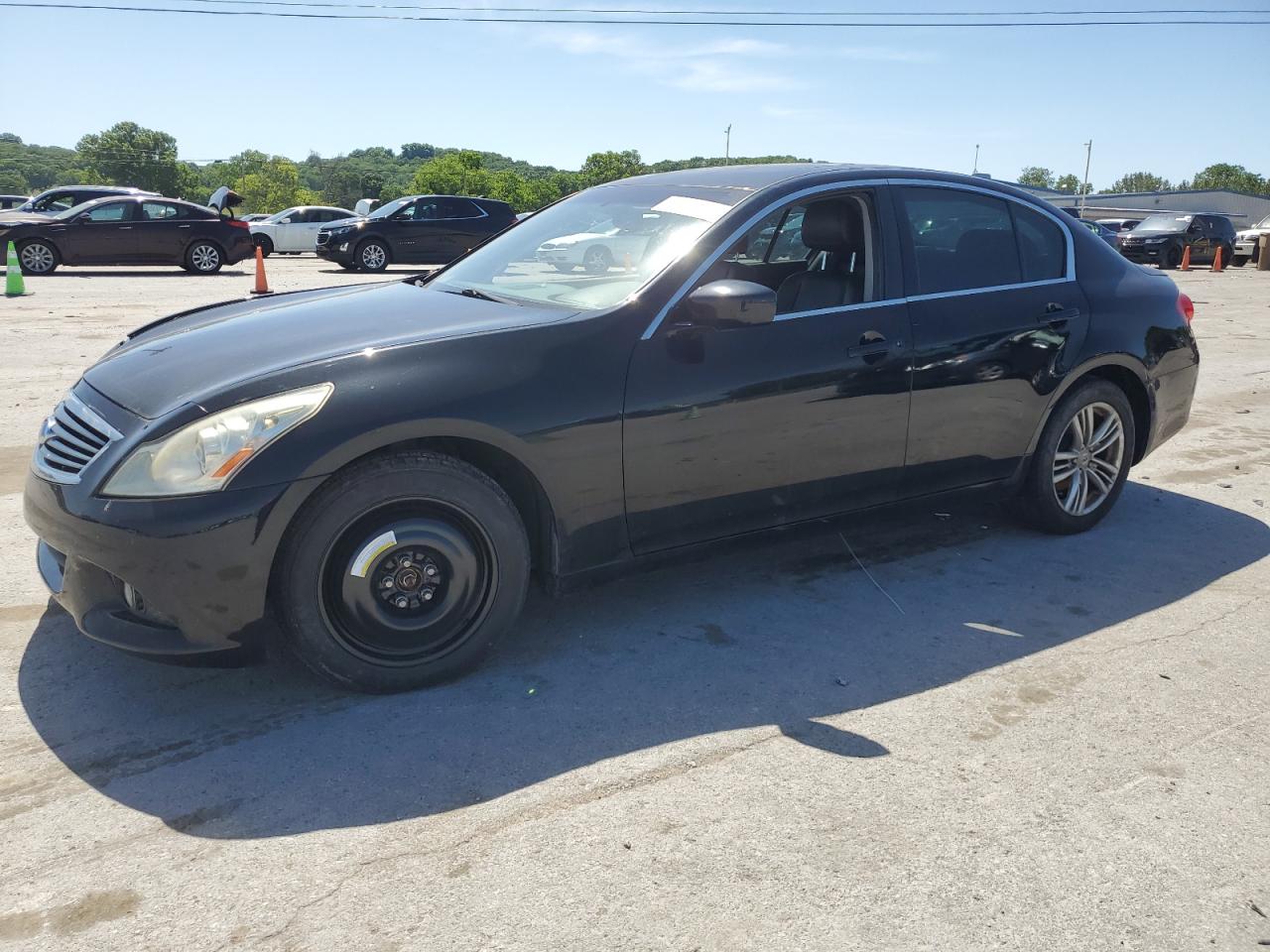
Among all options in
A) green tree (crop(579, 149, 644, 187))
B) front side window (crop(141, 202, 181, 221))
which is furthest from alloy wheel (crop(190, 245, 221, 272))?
green tree (crop(579, 149, 644, 187))

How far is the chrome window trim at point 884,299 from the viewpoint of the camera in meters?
3.78

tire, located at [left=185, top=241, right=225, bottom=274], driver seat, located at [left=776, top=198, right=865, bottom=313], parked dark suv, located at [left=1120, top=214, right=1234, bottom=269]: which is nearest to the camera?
driver seat, located at [left=776, top=198, right=865, bottom=313]

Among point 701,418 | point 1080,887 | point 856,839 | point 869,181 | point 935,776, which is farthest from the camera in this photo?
point 869,181

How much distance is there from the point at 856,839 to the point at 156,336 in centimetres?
306

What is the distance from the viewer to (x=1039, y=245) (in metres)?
4.89

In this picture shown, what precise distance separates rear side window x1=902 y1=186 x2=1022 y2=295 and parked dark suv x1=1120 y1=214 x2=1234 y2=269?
27.3 meters

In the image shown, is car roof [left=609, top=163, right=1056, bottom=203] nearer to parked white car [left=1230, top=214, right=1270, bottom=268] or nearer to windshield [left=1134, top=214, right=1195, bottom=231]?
windshield [left=1134, top=214, right=1195, bottom=231]

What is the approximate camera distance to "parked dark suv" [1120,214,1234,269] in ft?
95.7

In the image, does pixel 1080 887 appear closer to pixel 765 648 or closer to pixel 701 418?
pixel 765 648

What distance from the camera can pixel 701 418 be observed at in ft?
12.3

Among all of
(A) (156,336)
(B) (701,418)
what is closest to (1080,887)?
(B) (701,418)

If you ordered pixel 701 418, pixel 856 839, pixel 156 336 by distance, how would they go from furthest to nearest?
pixel 156 336 → pixel 701 418 → pixel 856 839

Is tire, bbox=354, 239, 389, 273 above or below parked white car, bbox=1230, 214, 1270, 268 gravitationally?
below

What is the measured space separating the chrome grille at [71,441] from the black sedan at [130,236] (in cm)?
1631
